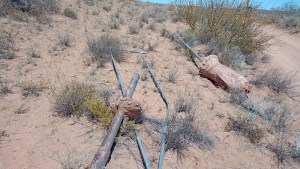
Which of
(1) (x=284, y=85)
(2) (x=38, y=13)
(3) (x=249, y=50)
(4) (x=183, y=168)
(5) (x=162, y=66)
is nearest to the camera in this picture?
(4) (x=183, y=168)

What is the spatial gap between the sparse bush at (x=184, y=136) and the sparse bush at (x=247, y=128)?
72cm

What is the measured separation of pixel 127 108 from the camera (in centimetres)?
465

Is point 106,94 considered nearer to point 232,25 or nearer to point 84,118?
point 84,118

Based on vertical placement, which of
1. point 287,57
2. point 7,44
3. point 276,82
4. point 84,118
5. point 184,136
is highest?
point 7,44

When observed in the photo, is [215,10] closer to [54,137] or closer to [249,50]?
[249,50]

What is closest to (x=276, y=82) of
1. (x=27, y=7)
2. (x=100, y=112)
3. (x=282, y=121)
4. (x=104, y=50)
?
(x=282, y=121)

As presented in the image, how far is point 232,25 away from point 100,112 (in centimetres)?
690

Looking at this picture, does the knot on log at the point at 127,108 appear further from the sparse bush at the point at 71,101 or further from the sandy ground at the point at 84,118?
the sparse bush at the point at 71,101

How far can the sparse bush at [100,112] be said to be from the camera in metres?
4.61

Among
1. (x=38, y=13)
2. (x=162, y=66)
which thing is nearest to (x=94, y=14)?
(x=38, y=13)

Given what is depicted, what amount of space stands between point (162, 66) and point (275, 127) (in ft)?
11.8

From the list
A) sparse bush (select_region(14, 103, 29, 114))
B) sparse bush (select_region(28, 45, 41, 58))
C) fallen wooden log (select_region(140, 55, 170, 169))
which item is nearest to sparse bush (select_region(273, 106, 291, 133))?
fallen wooden log (select_region(140, 55, 170, 169))

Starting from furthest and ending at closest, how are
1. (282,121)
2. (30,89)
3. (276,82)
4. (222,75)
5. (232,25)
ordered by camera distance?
(232,25) < (276,82) < (222,75) < (282,121) < (30,89)

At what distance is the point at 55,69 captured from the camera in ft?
22.3
